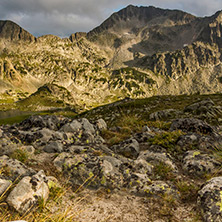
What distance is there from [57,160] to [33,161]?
3.71ft

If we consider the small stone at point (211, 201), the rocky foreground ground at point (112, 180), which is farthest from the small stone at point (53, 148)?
the small stone at point (211, 201)

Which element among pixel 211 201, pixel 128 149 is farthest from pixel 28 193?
pixel 128 149

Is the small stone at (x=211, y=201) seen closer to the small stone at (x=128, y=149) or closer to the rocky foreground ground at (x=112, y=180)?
the rocky foreground ground at (x=112, y=180)

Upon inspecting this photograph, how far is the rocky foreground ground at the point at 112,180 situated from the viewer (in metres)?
4.69

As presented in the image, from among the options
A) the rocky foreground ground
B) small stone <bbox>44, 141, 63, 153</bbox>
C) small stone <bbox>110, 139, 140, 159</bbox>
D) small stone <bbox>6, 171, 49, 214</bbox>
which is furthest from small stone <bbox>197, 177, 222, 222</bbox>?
small stone <bbox>44, 141, 63, 153</bbox>

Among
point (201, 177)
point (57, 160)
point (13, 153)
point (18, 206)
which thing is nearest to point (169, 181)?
point (201, 177)

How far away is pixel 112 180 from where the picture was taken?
6.39 metres

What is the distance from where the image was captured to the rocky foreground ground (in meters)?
4.69

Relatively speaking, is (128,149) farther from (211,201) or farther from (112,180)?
(211,201)

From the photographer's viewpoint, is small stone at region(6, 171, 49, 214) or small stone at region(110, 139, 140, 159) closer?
small stone at region(6, 171, 49, 214)

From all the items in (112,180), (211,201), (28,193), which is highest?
(28,193)

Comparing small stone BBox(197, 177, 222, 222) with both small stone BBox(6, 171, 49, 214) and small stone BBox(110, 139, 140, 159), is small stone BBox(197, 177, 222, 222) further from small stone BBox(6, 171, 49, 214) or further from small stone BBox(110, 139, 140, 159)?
small stone BBox(6, 171, 49, 214)

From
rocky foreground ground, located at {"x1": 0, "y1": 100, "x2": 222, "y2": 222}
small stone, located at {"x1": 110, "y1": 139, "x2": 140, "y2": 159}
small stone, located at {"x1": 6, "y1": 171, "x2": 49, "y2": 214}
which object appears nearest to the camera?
small stone, located at {"x1": 6, "y1": 171, "x2": 49, "y2": 214}

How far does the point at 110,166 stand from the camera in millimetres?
7000
